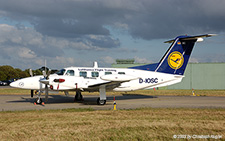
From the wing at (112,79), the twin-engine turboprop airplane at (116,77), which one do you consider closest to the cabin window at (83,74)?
the twin-engine turboprop airplane at (116,77)

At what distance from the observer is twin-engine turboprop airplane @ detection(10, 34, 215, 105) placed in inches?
631

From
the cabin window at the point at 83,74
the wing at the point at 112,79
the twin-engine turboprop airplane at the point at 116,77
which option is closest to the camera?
the wing at the point at 112,79

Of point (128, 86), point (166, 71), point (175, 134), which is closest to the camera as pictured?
point (175, 134)

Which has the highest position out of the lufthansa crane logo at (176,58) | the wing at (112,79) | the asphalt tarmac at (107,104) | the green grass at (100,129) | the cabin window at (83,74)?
the lufthansa crane logo at (176,58)

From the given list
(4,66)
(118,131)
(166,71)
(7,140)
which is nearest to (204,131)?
(118,131)

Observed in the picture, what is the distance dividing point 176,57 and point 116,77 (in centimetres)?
807

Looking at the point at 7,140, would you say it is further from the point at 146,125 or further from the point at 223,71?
the point at 223,71

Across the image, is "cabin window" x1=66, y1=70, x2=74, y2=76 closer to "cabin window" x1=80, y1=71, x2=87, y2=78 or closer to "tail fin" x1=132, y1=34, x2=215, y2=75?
"cabin window" x1=80, y1=71, x2=87, y2=78

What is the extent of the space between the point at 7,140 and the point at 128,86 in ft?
42.1

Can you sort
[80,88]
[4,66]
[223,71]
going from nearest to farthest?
[80,88] < [223,71] < [4,66]

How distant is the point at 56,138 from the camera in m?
7.38

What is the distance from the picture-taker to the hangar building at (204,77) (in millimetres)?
45281

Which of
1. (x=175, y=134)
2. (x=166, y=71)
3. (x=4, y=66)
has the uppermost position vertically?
(x=4, y=66)

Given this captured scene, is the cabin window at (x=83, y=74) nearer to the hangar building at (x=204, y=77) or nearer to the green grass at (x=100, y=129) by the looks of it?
the green grass at (x=100, y=129)
